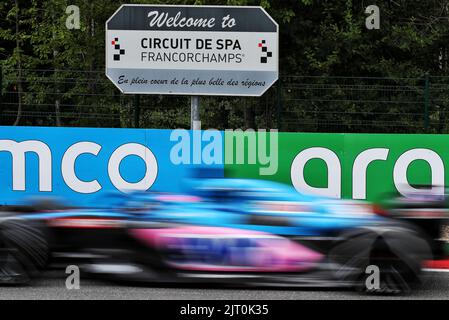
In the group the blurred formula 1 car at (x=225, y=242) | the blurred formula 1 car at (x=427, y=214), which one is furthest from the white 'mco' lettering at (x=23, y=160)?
the blurred formula 1 car at (x=427, y=214)

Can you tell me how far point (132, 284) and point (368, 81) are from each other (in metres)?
9.76

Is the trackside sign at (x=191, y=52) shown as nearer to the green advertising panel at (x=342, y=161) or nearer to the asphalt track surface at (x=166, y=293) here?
the green advertising panel at (x=342, y=161)

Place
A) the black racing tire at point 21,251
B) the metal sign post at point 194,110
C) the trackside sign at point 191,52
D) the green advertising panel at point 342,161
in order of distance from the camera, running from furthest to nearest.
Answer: the metal sign post at point 194,110
the trackside sign at point 191,52
the green advertising panel at point 342,161
the black racing tire at point 21,251

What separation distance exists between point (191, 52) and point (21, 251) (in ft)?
23.8

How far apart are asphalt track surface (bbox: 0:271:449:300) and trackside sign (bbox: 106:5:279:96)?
6.73m

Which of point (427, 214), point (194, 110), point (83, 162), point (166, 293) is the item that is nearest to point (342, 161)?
point (194, 110)

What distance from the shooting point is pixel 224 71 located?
13.4 m

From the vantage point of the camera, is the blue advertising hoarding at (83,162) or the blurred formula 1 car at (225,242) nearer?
the blurred formula 1 car at (225,242)

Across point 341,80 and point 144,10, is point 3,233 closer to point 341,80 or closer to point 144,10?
point 144,10

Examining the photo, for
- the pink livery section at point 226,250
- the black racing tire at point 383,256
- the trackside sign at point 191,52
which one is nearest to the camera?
the black racing tire at point 383,256

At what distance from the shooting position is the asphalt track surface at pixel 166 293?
655 centimetres

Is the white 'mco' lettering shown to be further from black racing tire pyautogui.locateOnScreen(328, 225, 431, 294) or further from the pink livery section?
black racing tire pyautogui.locateOnScreen(328, 225, 431, 294)

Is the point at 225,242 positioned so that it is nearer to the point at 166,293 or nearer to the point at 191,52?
the point at 166,293
